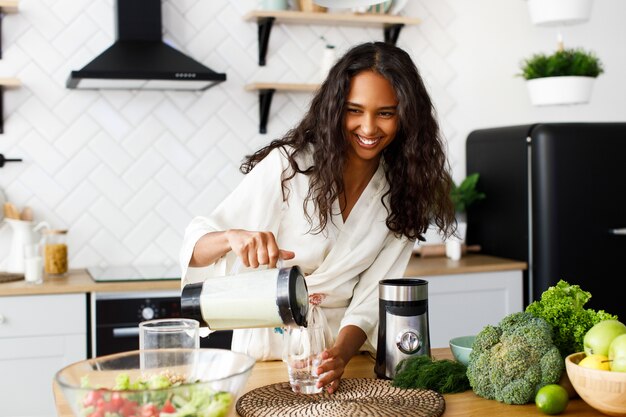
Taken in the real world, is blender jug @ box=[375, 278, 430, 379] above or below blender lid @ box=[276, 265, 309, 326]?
below

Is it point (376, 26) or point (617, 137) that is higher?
point (376, 26)

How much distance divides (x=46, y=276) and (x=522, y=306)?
2065mm

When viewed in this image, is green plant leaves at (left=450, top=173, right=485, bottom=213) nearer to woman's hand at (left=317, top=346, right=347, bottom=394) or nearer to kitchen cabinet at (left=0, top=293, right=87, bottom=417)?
kitchen cabinet at (left=0, top=293, right=87, bottom=417)

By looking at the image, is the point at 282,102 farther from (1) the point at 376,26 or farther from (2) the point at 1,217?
(2) the point at 1,217

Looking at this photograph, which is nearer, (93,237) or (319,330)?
(319,330)

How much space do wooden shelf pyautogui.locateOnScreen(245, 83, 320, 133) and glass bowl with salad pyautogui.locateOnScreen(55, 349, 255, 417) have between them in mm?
2331

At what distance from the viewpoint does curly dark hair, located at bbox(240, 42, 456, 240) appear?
2098mm

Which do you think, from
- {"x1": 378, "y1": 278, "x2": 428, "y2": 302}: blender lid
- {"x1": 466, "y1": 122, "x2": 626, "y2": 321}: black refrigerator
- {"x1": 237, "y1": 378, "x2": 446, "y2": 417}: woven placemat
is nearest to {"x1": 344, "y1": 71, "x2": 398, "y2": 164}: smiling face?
{"x1": 378, "y1": 278, "x2": 428, "y2": 302}: blender lid

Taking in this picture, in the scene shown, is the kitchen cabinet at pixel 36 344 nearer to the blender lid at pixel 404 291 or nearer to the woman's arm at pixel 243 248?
the woman's arm at pixel 243 248

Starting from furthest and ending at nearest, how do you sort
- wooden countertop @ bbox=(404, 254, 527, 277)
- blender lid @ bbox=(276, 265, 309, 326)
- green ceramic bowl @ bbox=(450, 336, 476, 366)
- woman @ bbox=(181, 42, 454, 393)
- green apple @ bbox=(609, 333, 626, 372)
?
wooden countertop @ bbox=(404, 254, 527, 277) < woman @ bbox=(181, 42, 454, 393) < green ceramic bowl @ bbox=(450, 336, 476, 366) < blender lid @ bbox=(276, 265, 309, 326) < green apple @ bbox=(609, 333, 626, 372)

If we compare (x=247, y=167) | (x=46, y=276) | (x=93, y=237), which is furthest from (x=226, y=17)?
(x=247, y=167)

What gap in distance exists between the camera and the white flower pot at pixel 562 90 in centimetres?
391

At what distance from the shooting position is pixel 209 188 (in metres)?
3.78

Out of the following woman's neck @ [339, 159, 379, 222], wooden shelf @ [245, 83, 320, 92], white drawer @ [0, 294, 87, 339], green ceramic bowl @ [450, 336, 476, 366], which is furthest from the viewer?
wooden shelf @ [245, 83, 320, 92]
